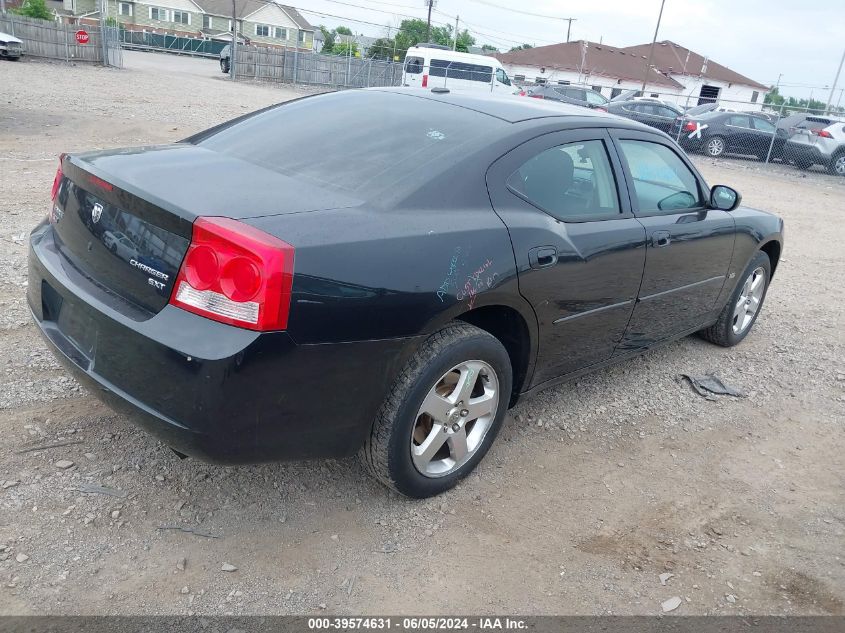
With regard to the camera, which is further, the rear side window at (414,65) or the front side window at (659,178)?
the rear side window at (414,65)

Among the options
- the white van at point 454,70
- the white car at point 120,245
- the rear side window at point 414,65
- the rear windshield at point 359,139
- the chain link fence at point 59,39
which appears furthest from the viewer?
the rear side window at point 414,65

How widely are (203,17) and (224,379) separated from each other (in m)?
78.0

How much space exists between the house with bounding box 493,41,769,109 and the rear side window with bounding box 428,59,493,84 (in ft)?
79.0

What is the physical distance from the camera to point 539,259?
117 inches

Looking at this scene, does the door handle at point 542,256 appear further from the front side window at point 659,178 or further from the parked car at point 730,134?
the parked car at point 730,134

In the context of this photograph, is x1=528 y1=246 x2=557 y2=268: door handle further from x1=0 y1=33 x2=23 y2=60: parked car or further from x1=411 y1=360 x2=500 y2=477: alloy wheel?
x1=0 y1=33 x2=23 y2=60: parked car

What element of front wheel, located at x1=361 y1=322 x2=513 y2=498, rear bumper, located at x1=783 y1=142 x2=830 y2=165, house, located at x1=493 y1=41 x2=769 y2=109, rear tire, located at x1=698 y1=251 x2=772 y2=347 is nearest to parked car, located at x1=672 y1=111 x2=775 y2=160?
rear bumper, located at x1=783 y1=142 x2=830 y2=165

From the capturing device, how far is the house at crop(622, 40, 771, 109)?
58375mm

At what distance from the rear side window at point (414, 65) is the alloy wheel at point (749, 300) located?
24988mm

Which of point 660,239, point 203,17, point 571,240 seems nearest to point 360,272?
point 571,240

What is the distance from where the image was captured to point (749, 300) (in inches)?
203

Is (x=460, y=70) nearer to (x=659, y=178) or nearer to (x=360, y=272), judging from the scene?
(x=659, y=178)

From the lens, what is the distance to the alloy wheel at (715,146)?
19984 mm

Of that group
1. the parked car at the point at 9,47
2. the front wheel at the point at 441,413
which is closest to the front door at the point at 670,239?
the front wheel at the point at 441,413
